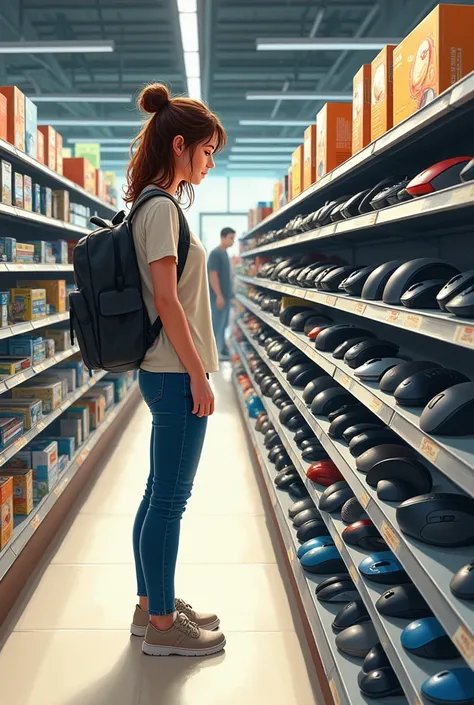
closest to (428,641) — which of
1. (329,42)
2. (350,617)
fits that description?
(350,617)

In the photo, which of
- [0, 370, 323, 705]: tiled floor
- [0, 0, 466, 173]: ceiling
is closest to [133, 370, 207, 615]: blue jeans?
[0, 370, 323, 705]: tiled floor

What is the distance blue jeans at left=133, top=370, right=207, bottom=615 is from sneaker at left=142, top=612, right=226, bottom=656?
68 mm

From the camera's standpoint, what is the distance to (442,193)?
137cm

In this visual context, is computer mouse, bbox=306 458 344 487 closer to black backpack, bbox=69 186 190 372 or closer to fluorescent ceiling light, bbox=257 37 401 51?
black backpack, bbox=69 186 190 372

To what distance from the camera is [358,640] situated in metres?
1.79

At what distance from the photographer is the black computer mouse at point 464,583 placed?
1.22 meters

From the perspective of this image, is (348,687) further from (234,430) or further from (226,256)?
(226,256)

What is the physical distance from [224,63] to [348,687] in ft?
33.7

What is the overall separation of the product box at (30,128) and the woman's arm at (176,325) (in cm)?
171

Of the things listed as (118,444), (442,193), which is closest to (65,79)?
(118,444)

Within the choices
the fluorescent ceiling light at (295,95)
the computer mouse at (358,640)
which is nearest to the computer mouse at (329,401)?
the computer mouse at (358,640)

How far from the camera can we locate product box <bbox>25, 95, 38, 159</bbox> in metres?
3.18

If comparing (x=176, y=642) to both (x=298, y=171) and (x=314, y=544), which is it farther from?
(x=298, y=171)

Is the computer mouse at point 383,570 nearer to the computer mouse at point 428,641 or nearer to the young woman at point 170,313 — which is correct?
the computer mouse at point 428,641
